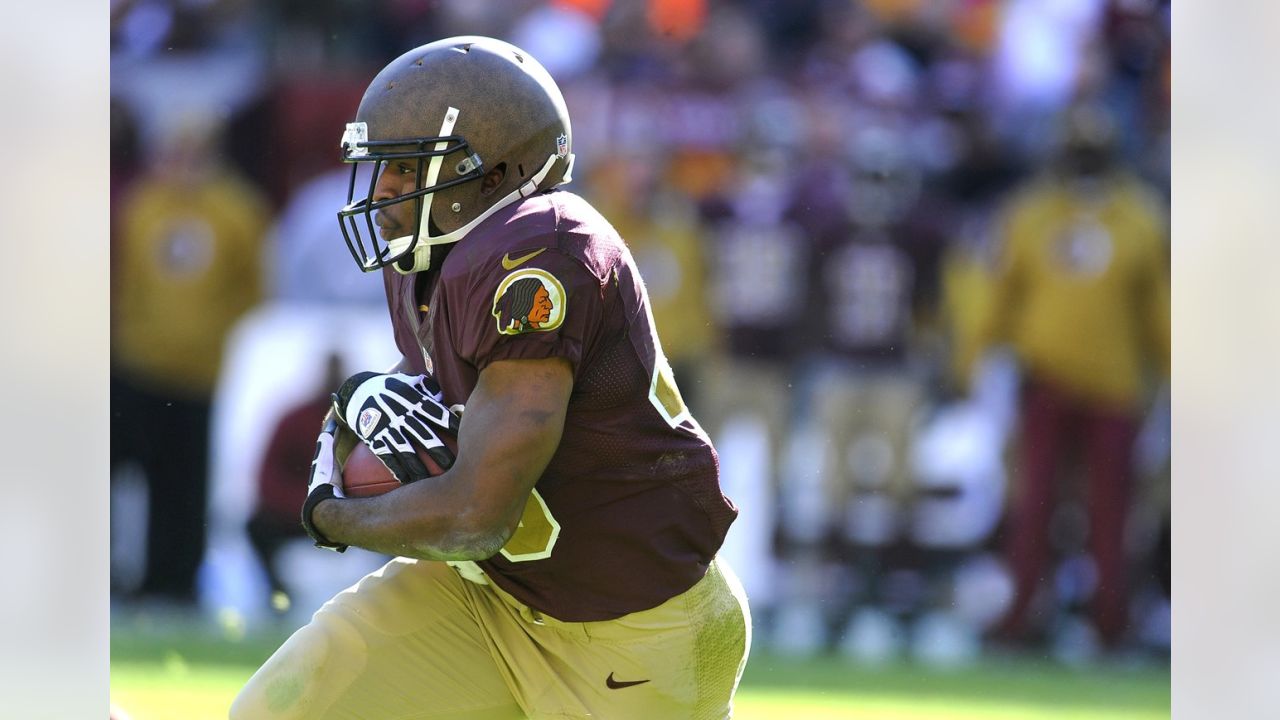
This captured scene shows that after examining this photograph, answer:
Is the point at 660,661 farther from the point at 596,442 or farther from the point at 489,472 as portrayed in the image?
the point at 489,472

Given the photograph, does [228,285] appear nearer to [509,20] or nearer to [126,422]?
[126,422]

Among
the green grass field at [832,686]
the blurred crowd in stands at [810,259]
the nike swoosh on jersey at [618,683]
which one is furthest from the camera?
the blurred crowd in stands at [810,259]

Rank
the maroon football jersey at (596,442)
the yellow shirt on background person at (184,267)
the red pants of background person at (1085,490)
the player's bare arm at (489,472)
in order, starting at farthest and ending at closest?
the yellow shirt on background person at (184,267) < the red pants of background person at (1085,490) < the maroon football jersey at (596,442) < the player's bare arm at (489,472)

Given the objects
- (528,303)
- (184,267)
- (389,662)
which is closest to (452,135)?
(528,303)

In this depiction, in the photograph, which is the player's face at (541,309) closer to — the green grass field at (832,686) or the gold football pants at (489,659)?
the gold football pants at (489,659)

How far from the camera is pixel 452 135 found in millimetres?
2680

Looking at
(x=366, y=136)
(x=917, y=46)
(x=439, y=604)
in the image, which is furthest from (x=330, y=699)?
(x=917, y=46)

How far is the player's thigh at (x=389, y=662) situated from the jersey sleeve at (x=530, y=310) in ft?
1.83

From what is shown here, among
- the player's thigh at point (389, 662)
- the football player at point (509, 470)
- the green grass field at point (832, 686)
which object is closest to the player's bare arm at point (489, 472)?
the football player at point (509, 470)

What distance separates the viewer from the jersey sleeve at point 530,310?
239cm

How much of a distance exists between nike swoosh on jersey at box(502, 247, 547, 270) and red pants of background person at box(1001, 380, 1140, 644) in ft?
13.3

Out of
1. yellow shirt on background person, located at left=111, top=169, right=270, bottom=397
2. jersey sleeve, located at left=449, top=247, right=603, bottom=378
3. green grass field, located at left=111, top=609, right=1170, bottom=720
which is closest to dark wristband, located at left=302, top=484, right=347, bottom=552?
jersey sleeve, located at left=449, top=247, right=603, bottom=378

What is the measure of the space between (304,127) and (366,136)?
3.76 metres

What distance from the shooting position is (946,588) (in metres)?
6.12
